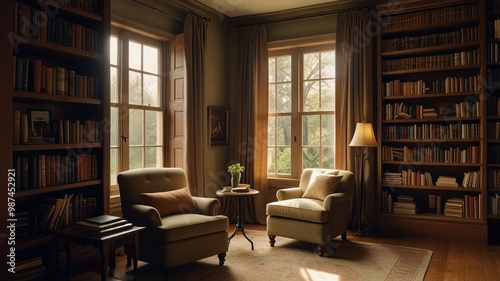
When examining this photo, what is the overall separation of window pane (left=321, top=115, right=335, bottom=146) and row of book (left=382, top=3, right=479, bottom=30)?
1.37m

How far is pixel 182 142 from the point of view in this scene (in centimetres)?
488

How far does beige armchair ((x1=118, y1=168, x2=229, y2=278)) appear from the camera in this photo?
3.28 metres

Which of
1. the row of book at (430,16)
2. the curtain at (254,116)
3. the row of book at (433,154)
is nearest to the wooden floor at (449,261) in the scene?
the row of book at (433,154)

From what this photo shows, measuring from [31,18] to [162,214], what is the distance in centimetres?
196

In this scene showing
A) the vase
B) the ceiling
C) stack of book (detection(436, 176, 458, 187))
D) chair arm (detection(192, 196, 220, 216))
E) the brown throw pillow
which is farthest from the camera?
the ceiling

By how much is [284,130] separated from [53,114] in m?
3.20

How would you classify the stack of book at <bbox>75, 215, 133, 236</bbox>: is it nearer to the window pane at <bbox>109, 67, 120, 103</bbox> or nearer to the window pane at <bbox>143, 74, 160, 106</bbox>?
the window pane at <bbox>109, 67, 120, 103</bbox>

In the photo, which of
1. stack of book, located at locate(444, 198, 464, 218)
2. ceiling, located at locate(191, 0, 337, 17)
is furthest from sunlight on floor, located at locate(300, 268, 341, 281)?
ceiling, located at locate(191, 0, 337, 17)

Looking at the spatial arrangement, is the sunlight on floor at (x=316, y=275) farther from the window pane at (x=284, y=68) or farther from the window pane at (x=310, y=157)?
the window pane at (x=284, y=68)

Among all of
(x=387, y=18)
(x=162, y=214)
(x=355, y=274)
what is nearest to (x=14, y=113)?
(x=162, y=214)

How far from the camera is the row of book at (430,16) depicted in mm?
4539

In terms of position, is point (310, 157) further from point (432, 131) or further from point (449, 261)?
point (449, 261)

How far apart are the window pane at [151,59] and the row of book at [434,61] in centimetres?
290

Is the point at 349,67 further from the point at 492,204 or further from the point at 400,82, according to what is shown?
the point at 492,204
